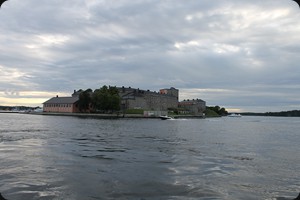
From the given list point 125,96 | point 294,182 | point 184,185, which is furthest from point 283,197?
point 125,96

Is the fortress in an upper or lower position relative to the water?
upper

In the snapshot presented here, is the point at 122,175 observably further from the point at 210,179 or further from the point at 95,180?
the point at 210,179

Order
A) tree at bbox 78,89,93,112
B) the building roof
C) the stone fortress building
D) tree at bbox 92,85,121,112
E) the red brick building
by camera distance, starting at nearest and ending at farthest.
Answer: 1. tree at bbox 92,85,121,112
2. tree at bbox 78,89,93,112
3. the red brick building
4. the building roof
5. the stone fortress building

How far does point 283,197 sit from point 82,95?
11790cm

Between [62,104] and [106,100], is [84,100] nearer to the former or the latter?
[106,100]

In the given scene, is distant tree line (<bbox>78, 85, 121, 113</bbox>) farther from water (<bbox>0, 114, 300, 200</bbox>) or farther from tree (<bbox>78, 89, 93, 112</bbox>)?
water (<bbox>0, 114, 300, 200</bbox>)

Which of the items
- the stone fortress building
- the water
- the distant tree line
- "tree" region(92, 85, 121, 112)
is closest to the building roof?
the distant tree line

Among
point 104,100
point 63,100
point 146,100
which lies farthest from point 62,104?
point 146,100

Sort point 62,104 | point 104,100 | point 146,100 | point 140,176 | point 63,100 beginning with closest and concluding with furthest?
point 140,176, point 104,100, point 62,104, point 63,100, point 146,100

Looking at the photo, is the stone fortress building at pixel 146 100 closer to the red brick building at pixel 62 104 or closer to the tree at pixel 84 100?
the red brick building at pixel 62 104

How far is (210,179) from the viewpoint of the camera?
1261cm

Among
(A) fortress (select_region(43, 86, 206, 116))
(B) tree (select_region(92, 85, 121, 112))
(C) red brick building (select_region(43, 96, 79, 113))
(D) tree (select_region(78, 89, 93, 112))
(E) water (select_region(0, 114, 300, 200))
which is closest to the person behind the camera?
(E) water (select_region(0, 114, 300, 200))

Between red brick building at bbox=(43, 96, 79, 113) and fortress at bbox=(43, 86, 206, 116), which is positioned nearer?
red brick building at bbox=(43, 96, 79, 113)

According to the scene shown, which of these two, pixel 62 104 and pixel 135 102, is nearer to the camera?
pixel 62 104
